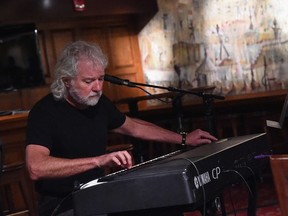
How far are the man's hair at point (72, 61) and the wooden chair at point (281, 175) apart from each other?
47.7 inches

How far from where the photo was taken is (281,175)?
1.70 meters

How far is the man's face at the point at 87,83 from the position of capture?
2.69m

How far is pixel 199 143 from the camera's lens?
2.93m

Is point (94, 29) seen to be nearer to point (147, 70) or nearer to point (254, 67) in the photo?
point (147, 70)

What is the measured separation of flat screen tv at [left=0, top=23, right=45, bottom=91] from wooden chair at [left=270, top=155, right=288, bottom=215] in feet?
17.2

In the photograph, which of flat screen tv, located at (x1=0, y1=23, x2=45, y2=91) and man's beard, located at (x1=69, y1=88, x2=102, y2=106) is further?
flat screen tv, located at (x1=0, y1=23, x2=45, y2=91)

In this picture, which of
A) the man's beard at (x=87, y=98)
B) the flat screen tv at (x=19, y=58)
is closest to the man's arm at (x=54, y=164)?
the man's beard at (x=87, y=98)

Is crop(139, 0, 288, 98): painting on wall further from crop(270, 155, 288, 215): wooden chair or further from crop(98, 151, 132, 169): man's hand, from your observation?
crop(270, 155, 288, 215): wooden chair

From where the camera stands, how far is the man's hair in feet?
8.86

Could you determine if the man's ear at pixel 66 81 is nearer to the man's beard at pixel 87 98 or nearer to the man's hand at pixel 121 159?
the man's beard at pixel 87 98

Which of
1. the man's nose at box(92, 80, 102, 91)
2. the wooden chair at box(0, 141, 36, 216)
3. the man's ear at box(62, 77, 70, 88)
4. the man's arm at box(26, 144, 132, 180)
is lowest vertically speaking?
the wooden chair at box(0, 141, 36, 216)

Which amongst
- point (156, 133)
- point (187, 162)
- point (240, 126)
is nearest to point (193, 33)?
point (240, 126)

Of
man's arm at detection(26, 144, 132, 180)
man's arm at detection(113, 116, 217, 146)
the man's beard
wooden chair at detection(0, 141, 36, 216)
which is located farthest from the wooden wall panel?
man's arm at detection(26, 144, 132, 180)

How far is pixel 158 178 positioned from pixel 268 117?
422cm
